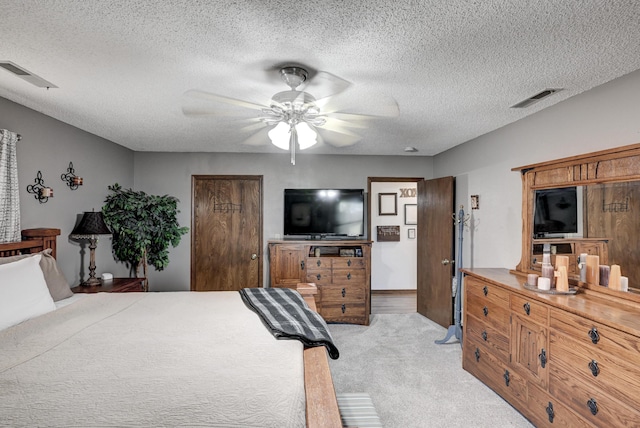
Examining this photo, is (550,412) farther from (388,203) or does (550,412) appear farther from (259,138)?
(388,203)

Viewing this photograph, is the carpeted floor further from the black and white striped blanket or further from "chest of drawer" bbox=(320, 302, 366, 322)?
the black and white striped blanket

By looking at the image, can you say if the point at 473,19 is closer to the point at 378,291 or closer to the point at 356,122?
the point at 356,122

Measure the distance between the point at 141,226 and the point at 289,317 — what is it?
3.19 metres

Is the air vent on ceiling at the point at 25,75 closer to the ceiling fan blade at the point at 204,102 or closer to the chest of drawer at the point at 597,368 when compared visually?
the ceiling fan blade at the point at 204,102

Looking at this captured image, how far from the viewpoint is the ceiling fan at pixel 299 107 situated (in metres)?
2.22

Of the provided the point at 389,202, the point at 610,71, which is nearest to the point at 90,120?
the point at 610,71

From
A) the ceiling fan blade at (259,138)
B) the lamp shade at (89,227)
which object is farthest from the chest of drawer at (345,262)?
the lamp shade at (89,227)

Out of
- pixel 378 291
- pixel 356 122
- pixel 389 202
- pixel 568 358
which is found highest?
pixel 356 122

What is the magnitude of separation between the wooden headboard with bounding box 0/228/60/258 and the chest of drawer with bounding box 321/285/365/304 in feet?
9.84

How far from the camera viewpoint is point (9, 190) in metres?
2.77

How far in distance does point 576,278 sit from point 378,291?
4.37 m

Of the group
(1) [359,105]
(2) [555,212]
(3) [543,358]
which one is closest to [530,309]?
(3) [543,358]

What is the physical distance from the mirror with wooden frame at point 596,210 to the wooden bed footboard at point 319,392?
1.93 m

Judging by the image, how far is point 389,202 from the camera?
6699 mm
